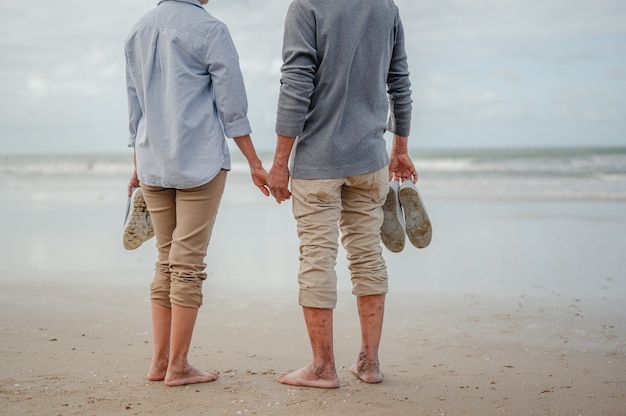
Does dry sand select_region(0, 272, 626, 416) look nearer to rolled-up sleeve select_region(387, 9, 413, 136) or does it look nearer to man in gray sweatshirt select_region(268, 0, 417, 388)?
man in gray sweatshirt select_region(268, 0, 417, 388)

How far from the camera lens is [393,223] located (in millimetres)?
3551

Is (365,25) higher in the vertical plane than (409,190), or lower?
higher

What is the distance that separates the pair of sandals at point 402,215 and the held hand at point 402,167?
36mm

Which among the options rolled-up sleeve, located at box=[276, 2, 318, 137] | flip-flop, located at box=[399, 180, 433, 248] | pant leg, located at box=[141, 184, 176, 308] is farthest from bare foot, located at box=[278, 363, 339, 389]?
rolled-up sleeve, located at box=[276, 2, 318, 137]

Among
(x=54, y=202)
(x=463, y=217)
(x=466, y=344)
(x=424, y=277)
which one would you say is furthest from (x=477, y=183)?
(x=466, y=344)

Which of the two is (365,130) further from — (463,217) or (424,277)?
(463,217)

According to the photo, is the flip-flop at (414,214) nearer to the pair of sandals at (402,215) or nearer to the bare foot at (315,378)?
the pair of sandals at (402,215)

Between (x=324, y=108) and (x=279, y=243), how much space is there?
4.32m

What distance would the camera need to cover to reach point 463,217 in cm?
959

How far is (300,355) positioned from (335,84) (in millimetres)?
1443

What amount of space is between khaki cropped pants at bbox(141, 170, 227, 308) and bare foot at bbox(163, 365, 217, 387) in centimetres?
30

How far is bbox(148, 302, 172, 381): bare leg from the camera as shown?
123 inches

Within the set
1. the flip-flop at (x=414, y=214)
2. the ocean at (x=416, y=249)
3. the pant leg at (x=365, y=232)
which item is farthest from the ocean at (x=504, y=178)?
the pant leg at (x=365, y=232)

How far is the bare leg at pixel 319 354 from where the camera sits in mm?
3066
